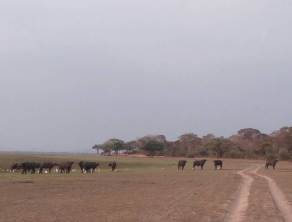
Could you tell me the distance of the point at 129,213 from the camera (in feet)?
49.1

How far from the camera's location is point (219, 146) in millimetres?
115625

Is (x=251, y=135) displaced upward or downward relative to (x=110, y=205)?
upward

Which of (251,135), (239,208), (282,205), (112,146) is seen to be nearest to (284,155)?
(251,135)

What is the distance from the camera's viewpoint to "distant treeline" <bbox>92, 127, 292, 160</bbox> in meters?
110

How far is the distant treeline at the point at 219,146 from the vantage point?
11022cm

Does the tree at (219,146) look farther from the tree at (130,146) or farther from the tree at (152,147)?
the tree at (130,146)

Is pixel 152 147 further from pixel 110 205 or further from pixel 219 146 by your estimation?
pixel 110 205

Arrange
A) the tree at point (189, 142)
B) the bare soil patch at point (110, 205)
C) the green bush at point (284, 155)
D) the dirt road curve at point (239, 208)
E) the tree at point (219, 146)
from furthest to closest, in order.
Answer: the tree at point (189, 142), the tree at point (219, 146), the green bush at point (284, 155), the dirt road curve at point (239, 208), the bare soil patch at point (110, 205)

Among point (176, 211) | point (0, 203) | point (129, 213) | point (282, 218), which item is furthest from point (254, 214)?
point (0, 203)

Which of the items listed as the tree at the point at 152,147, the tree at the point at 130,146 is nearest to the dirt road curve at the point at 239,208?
the tree at the point at 152,147

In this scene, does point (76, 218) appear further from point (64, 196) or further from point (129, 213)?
point (64, 196)

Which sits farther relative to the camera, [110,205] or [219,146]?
[219,146]

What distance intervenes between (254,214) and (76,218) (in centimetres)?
665

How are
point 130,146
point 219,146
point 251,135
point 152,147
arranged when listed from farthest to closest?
1. point 130,146
2. point 251,135
3. point 152,147
4. point 219,146
